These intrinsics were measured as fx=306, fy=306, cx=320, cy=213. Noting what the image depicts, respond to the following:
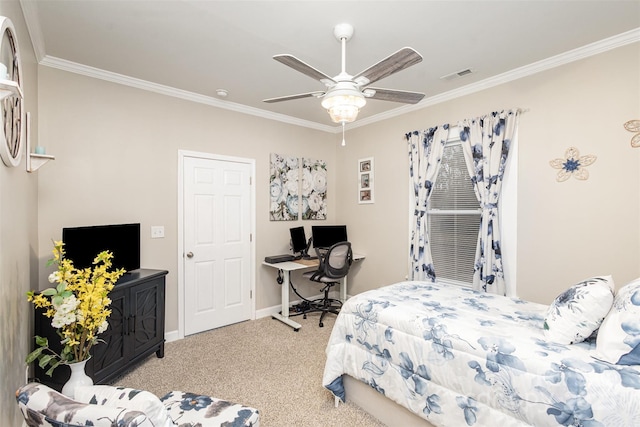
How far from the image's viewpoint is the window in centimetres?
337

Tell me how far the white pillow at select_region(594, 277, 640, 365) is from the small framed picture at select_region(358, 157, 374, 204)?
3.03m

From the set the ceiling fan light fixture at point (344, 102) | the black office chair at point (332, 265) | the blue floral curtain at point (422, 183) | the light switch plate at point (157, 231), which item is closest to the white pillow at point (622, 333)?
the ceiling fan light fixture at point (344, 102)

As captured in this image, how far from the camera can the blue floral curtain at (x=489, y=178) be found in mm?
2979

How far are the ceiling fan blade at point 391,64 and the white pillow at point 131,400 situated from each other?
1.86m

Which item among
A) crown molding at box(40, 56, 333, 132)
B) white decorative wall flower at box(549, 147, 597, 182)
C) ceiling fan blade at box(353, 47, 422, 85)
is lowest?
white decorative wall flower at box(549, 147, 597, 182)

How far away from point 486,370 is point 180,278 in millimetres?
3045

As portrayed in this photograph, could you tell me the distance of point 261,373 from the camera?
8.80ft

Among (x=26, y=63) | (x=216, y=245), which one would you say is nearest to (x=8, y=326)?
(x=26, y=63)

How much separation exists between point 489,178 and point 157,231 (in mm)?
3481

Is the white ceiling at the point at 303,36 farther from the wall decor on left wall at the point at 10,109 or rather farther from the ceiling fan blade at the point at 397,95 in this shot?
the wall decor on left wall at the point at 10,109

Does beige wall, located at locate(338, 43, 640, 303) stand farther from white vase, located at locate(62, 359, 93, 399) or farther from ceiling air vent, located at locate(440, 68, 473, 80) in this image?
white vase, located at locate(62, 359, 93, 399)

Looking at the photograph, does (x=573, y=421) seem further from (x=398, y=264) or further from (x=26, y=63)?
(x=26, y=63)

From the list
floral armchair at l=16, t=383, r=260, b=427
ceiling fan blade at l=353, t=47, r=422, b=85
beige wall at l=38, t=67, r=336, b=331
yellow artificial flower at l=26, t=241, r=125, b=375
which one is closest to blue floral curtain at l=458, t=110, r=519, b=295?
ceiling fan blade at l=353, t=47, r=422, b=85

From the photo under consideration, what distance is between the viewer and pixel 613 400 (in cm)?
121
